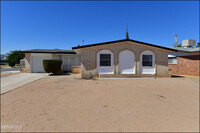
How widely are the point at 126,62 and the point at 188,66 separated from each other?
861cm

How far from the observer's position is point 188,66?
11438 millimetres

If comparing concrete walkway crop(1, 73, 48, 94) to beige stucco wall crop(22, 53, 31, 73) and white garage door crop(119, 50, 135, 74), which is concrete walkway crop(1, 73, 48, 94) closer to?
beige stucco wall crop(22, 53, 31, 73)

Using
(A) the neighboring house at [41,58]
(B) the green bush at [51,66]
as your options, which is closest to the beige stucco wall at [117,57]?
(B) the green bush at [51,66]

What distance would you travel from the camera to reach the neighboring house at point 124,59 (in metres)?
9.00

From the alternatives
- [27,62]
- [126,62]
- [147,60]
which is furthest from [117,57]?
[27,62]

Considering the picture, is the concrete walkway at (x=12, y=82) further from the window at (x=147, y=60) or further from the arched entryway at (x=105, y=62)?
the window at (x=147, y=60)

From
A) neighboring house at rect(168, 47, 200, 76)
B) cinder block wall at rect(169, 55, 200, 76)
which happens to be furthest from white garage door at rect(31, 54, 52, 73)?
cinder block wall at rect(169, 55, 200, 76)

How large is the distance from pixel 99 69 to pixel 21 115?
6972 mm

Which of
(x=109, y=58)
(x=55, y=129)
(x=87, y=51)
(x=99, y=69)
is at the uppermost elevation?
(x=87, y=51)

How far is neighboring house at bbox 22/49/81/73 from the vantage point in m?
12.4

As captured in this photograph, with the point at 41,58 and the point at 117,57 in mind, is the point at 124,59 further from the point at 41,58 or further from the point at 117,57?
the point at 41,58

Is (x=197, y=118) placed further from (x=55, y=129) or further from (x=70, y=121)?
(x=55, y=129)

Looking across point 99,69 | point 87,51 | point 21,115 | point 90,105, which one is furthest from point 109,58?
point 21,115

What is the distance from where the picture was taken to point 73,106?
3.25m
